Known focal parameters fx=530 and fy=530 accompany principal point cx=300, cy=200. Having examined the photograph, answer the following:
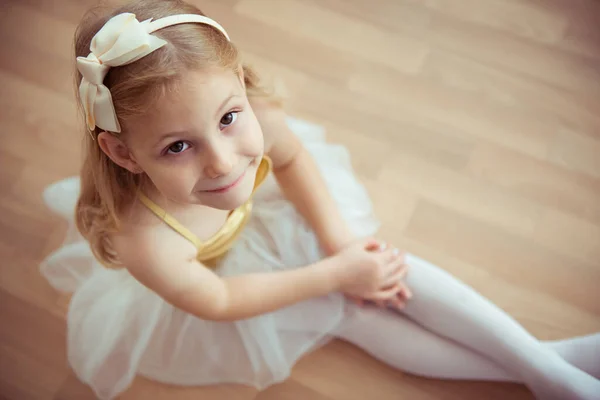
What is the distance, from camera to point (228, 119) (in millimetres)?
618

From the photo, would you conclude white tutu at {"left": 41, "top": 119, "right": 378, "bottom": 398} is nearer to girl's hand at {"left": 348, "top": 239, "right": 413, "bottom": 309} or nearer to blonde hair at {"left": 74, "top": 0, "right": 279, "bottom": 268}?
girl's hand at {"left": 348, "top": 239, "right": 413, "bottom": 309}

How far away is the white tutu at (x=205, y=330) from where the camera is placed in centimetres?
91

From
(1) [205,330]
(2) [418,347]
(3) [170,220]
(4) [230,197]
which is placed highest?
(4) [230,197]

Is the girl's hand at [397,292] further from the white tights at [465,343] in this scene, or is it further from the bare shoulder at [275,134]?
the bare shoulder at [275,134]

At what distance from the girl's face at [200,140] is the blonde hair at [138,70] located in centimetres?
1

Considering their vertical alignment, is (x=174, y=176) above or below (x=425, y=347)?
above

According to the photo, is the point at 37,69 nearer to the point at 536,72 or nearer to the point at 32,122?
the point at 32,122

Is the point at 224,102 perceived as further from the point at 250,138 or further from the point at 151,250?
the point at 151,250

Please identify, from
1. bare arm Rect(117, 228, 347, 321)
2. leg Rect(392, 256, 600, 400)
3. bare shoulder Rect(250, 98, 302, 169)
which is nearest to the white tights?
leg Rect(392, 256, 600, 400)

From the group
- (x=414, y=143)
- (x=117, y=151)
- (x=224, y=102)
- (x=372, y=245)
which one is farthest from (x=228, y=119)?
(x=414, y=143)

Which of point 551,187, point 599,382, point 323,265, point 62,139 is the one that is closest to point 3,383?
point 62,139

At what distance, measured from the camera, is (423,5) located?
4.30 ft

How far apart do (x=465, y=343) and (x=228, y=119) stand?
1.86 feet

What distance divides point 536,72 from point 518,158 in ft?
0.79
